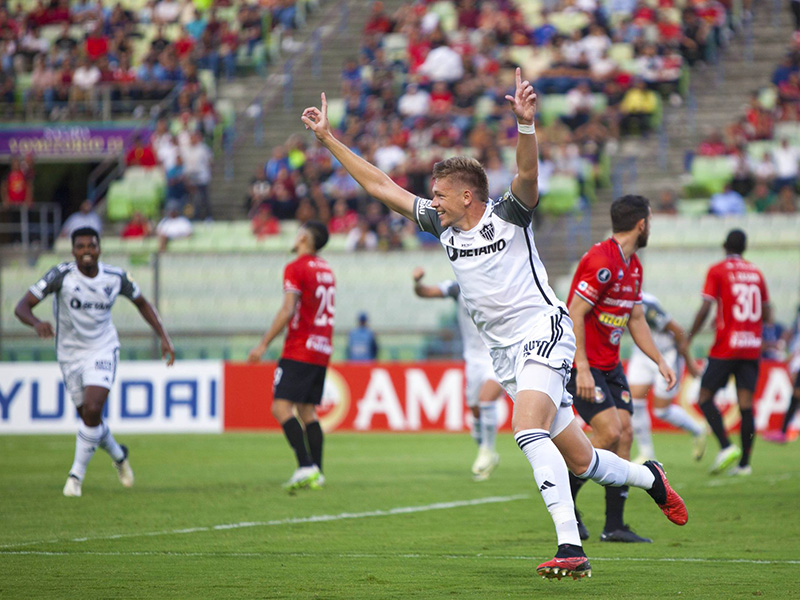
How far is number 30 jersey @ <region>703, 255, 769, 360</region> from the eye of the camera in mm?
13266

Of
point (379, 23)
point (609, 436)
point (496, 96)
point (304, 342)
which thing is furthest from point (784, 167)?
point (609, 436)

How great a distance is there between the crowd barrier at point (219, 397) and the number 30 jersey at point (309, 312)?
7864mm

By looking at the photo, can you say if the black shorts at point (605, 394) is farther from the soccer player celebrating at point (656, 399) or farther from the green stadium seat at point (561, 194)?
the green stadium seat at point (561, 194)

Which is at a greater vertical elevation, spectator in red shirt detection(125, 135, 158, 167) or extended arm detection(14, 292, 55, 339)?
spectator in red shirt detection(125, 135, 158, 167)

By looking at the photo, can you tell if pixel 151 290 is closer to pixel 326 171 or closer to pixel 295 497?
pixel 326 171

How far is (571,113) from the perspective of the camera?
25.2 metres

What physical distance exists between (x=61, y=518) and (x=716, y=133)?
1760cm

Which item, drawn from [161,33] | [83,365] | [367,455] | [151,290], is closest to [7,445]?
[151,290]

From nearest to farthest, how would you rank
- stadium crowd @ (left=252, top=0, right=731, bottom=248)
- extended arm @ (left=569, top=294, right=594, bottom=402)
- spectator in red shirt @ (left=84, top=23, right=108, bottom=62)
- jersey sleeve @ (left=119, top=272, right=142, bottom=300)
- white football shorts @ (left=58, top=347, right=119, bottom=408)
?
extended arm @ (left=569, top=294, right=594, bottom=402), white football shorts @ (left=58, top=347, right=119, bottom=408), jersey sleeve @ (left=119, top=272, right=142, bottom=300), stadium crowd @ (left=252, top=0, right=731, bottom=248), spectator in red shirt @ (left=84, top=23, right=108, bottom=62)

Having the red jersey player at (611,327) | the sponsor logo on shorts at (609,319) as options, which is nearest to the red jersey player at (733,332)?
the red jersey player at (611,327)

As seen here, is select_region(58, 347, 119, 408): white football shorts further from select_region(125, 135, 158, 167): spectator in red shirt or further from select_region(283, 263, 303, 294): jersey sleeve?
select_region(125, 135, 158, 167): spectator in red shirt

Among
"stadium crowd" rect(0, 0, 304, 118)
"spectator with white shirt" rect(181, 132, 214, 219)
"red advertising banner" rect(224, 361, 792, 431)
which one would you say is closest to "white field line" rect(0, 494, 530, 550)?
"red advertising banner" rect(224, 361, 792, 431)

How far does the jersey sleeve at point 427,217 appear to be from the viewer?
22.9 feet

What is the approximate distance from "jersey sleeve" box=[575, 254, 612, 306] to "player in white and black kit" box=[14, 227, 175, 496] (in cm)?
506
